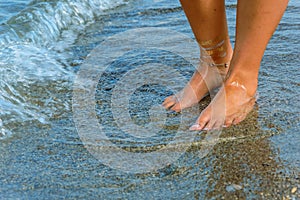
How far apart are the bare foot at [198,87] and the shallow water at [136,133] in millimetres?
52

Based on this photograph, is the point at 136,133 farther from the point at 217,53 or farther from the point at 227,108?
the point at 217,53

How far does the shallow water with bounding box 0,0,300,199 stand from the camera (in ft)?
6.04

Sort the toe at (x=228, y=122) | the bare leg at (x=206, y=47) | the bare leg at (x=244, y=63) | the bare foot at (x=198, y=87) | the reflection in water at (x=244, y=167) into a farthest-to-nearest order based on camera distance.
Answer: the bare foot at (x=198, y=87), the bare leg at (x=206, y=47), the toe at (x=228, y=122), the bare leg at (x=244, y=63), the reflection in water at (x=244, y=167)

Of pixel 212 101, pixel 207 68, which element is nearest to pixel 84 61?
pixel 207 68

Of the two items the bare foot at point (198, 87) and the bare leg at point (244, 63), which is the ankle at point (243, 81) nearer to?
the bare leg at point (244, 63)

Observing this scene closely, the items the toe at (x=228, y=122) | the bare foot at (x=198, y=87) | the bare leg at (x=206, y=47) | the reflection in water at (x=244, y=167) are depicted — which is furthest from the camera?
the bare foot at (x=198, y=87)

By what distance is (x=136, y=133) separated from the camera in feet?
7.43

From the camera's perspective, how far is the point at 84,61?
323 cm

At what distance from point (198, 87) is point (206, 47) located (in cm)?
19

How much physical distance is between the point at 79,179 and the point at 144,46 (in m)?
1.61

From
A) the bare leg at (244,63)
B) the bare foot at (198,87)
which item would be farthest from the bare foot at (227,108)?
the bare foot at (198,87)

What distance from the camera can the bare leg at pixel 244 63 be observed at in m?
2.11

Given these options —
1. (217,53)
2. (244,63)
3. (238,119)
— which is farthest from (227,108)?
(217,53)

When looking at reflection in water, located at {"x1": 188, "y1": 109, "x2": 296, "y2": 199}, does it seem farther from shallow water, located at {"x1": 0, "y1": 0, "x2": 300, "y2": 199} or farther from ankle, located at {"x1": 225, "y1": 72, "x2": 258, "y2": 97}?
ankle, located at {"x1": 225, "y1": 72, "x2": 258, "y2": 97}
